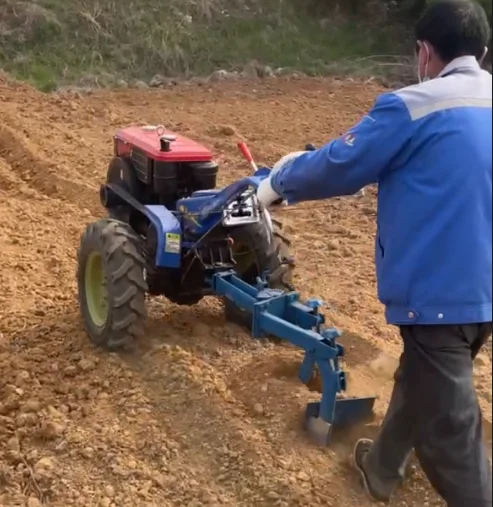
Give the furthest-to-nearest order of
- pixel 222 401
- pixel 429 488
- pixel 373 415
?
pixel 222 401 < pixel 373 415 < pixel 429 488

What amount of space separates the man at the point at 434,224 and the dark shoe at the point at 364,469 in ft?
1.03

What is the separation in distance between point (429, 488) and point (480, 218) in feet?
5.67

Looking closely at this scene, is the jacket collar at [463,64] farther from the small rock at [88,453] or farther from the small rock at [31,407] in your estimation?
the small rock at [31,407]

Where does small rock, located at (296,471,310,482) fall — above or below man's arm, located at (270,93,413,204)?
below

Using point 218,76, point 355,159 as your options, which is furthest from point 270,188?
point 218,76

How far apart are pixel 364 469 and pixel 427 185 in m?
1.44

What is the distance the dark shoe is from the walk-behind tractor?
16 cm

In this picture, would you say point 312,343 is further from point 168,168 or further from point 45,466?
point 168,168

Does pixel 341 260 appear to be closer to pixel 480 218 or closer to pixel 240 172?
pixel 240 172

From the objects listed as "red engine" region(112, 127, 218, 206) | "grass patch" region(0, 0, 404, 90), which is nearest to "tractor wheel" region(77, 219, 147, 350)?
"red engine" region(112, 127, 218, 206)

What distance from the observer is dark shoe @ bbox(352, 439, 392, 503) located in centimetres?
376

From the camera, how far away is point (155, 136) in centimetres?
546

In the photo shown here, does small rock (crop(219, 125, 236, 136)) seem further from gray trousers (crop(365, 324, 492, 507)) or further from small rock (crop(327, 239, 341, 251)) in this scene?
gray trousers (crop(365, 324, 492, 507))

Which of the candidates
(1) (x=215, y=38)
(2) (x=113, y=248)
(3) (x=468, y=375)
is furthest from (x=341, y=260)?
(1) (x=215, y=38)
